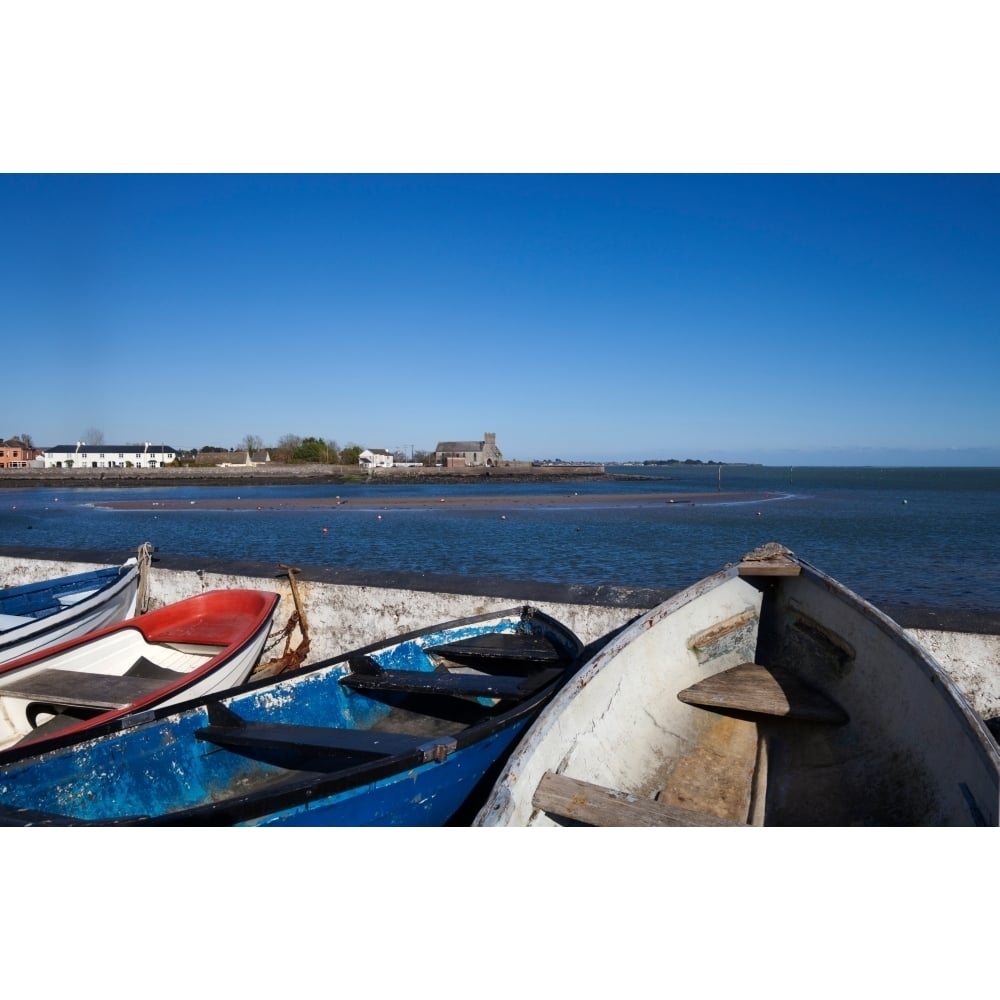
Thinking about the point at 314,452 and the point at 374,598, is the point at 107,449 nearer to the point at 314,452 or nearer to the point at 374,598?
the point at 314,452

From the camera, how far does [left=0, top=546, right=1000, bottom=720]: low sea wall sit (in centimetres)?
599

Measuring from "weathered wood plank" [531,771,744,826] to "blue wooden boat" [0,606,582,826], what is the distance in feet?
2.05

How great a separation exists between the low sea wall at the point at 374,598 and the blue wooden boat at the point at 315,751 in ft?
3.16

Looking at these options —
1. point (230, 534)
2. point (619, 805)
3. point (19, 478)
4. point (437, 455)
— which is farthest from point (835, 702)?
point (437, 455)

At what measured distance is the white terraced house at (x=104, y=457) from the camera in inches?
3935

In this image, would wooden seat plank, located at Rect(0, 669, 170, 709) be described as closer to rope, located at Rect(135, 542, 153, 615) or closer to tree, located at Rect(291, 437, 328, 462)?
rope, located at Rect(135, 542, 153, 615)

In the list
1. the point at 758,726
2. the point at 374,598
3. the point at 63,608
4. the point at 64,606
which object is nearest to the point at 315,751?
the point at 758,726

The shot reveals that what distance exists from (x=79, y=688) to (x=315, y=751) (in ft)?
7.16

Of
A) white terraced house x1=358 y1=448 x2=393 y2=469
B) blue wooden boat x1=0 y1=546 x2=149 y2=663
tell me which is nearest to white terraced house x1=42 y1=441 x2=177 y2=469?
white terraced house x1=358 y1=448 x2=393 y2=469

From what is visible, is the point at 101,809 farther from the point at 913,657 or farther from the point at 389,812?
the point at 913,657

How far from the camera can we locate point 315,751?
3510 millimetres

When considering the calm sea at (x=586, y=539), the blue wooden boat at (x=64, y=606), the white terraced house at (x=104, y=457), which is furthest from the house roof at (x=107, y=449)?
the blue wooden boat at (x=64, y=606)

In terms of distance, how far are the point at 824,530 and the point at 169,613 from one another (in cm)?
3207

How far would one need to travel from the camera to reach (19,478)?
270 feet
